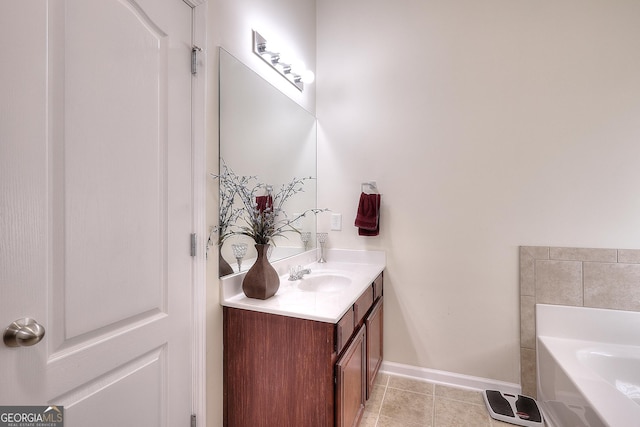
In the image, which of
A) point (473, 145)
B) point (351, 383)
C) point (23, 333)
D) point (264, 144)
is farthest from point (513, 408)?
point (23, 333)

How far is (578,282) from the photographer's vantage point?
6.22 feet

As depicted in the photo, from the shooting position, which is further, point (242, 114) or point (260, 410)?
point (242, 114)

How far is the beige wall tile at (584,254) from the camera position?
1.83 metres

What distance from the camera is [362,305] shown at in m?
1.74

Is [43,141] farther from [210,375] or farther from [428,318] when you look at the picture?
[428,318]

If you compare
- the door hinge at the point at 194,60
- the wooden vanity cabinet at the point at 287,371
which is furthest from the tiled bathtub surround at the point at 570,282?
the door hinge at the point at 194,60

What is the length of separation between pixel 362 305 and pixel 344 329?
360 mm

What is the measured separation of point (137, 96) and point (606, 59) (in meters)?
2.57

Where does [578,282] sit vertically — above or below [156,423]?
above

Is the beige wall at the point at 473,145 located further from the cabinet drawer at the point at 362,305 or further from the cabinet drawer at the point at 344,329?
the cabinet drawer at the point at 344,329

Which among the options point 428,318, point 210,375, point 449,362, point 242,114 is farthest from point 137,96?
point 449,362

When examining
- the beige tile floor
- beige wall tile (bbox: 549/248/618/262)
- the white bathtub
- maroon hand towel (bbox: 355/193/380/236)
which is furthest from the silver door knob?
beige wall tile (bbox: 549/248/618/262)

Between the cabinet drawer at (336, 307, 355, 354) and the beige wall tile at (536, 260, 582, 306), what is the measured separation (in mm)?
1332

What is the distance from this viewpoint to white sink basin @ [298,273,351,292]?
195 cm
